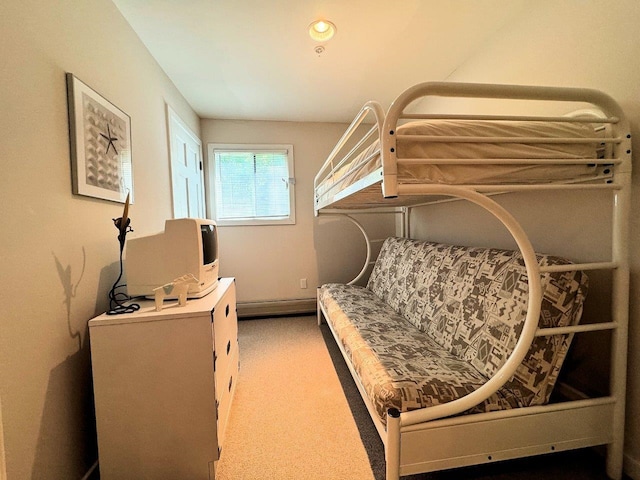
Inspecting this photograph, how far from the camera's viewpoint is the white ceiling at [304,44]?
5.02ft

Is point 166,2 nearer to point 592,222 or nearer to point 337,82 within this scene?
point 337,82

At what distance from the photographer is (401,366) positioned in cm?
119

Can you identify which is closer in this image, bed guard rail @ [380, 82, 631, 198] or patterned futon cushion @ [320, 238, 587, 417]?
bed guard rail @ [380, 82, 631, 198]

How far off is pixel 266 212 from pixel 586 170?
2.73m

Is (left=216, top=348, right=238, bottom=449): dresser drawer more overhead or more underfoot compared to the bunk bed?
more underfoot

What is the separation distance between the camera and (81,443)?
1.15 m

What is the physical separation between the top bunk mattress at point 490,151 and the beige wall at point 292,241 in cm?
225

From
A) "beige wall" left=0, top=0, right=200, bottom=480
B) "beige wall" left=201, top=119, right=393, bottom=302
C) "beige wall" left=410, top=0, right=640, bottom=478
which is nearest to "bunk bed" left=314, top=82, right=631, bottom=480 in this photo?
"beige wall" left=410, top=0, right=640, bottom=478

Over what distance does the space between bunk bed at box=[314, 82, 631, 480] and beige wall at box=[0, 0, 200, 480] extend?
1.18 metres

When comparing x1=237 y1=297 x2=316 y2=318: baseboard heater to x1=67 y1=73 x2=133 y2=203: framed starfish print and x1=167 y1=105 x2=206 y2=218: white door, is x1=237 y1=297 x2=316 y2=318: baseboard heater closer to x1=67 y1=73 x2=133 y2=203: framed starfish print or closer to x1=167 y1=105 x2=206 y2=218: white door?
x1=167 y1=105 x2=206 y2=218: white door

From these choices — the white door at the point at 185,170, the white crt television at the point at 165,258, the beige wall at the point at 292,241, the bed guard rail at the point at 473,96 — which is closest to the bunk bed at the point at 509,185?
the bed guard rail at the point at 473,96

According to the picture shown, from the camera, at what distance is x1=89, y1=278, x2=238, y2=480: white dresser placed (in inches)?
42.8

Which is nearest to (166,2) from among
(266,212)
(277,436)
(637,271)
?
(266,212)

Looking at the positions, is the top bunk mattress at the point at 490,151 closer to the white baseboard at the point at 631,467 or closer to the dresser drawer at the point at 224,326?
the dresser drawer at the point at 224,326
